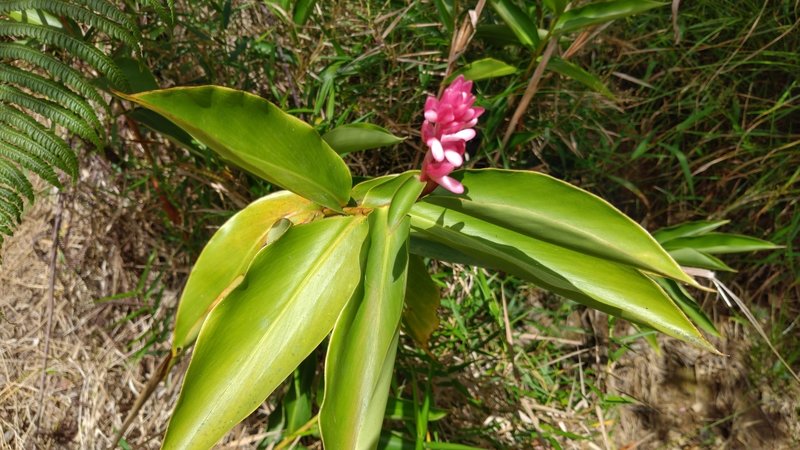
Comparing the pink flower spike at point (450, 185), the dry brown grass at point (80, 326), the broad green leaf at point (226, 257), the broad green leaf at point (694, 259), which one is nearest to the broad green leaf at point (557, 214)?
the pink flower spike at point (450, 185)

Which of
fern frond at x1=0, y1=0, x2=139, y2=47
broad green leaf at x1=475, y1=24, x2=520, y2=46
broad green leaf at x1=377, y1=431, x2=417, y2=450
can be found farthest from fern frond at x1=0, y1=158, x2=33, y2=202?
broad green leaf at x1=475, y1=24, x2=520, y2=46

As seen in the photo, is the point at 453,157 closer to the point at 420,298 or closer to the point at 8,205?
the point at 420,298

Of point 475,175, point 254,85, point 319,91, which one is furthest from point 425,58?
point 475,175

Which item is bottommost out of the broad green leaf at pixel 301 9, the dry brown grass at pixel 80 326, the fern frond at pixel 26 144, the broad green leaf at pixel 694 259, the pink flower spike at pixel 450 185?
the dry brown grass at pixel 80 326

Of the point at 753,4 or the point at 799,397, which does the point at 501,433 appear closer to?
the point at 799,397

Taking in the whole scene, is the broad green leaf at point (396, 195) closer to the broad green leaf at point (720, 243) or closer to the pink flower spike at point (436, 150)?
the pink flower spike at point (436, 150)
